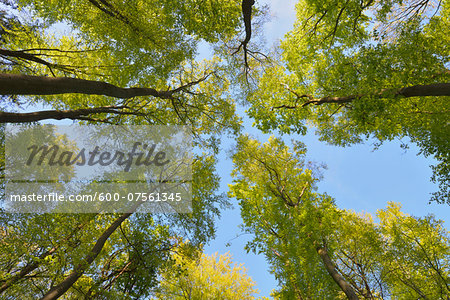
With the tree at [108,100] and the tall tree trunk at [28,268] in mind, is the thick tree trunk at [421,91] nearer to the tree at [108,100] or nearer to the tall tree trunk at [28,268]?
the tree at [108,100]

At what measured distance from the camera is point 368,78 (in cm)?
621

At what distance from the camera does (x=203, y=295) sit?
13109mm

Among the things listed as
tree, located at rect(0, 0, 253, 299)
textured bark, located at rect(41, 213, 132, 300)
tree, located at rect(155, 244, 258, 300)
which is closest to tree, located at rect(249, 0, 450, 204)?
tree, located at rect(0, 0, 253, 299)

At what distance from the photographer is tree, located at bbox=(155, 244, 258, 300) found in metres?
12.2

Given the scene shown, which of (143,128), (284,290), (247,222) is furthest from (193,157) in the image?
(284,290)

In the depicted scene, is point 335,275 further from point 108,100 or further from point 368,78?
point 108,100

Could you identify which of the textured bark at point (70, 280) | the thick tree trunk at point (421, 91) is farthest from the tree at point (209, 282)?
the thick tree trunk at point (421, 91)

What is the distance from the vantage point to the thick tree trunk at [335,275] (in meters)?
6.67

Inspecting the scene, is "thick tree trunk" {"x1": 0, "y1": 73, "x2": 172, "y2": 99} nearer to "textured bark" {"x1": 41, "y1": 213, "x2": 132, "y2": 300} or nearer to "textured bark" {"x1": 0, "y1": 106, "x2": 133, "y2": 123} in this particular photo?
"textured bark" {"x1": 0, "y1": 106, "x2": 133, "y2": 123}

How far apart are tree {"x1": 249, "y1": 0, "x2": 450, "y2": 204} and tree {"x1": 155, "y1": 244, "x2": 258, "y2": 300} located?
8.74 metres

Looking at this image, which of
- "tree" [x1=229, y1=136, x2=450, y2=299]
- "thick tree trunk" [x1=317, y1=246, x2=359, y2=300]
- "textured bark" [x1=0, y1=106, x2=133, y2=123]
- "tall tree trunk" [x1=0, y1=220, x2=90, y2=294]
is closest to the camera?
"textured bark" [x1=0, y1=106, x2=133, y2=123]

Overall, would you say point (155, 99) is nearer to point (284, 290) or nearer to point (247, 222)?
point (247, 222)

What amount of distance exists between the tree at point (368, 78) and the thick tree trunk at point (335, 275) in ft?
13.9

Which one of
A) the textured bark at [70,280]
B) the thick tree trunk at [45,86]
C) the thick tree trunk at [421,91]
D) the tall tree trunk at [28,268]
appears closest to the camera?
the thick tree trunk at [45,86]
